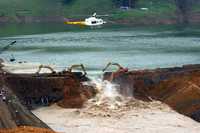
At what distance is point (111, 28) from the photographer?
13125 centimetres

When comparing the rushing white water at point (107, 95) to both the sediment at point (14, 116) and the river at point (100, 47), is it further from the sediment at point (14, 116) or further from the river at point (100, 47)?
the river at point (100, 47)

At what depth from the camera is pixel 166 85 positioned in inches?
1799

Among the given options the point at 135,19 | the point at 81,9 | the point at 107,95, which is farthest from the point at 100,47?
the point at 81,9

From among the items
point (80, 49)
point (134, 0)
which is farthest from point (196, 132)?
point (134, 0)

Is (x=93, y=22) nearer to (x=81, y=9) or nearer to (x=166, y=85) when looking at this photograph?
(x=81, y=9)

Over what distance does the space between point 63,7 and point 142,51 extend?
73.9m

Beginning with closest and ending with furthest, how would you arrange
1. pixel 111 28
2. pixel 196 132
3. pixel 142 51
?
pixel 196 132, pixel 142 51, pixel 111 28

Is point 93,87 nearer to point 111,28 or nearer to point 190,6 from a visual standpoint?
point 111,28

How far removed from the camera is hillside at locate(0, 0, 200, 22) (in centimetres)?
14575

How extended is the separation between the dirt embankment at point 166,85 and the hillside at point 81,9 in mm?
96040

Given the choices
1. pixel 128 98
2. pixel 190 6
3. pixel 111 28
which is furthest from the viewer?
pixel 190 6

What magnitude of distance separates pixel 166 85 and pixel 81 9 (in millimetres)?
108221

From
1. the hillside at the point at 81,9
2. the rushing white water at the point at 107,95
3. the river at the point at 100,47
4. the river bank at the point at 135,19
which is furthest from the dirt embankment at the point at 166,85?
the hillside at the point at 81,9

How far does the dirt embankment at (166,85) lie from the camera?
42.4 m
